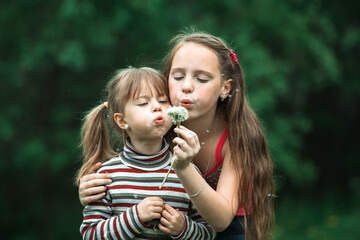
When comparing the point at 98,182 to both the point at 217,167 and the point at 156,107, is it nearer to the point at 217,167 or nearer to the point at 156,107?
the point at 156,107

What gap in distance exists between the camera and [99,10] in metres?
7.91

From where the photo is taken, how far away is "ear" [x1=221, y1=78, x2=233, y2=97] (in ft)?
10.7

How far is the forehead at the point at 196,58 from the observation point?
9.98 feet

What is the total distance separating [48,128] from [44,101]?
0.63 m

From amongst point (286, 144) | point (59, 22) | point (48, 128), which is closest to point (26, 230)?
point (48, 128)

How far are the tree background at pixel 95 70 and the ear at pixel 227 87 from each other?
153 inches

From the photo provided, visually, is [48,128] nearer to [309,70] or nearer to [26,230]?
[26,230]

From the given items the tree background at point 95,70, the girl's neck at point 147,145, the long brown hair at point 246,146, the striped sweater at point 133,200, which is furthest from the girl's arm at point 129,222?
the tree background at point 95,70

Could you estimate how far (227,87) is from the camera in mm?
3287

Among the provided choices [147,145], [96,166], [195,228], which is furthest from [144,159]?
[195,228]

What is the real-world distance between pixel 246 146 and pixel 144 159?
2.43ft

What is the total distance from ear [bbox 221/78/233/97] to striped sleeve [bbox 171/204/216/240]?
792 mm

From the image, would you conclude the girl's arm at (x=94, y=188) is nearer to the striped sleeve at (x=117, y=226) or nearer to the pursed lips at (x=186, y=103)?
the striped sleeve at (x=117, y=226)

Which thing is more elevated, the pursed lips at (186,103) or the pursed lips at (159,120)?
the pursed lips at (186,103)
